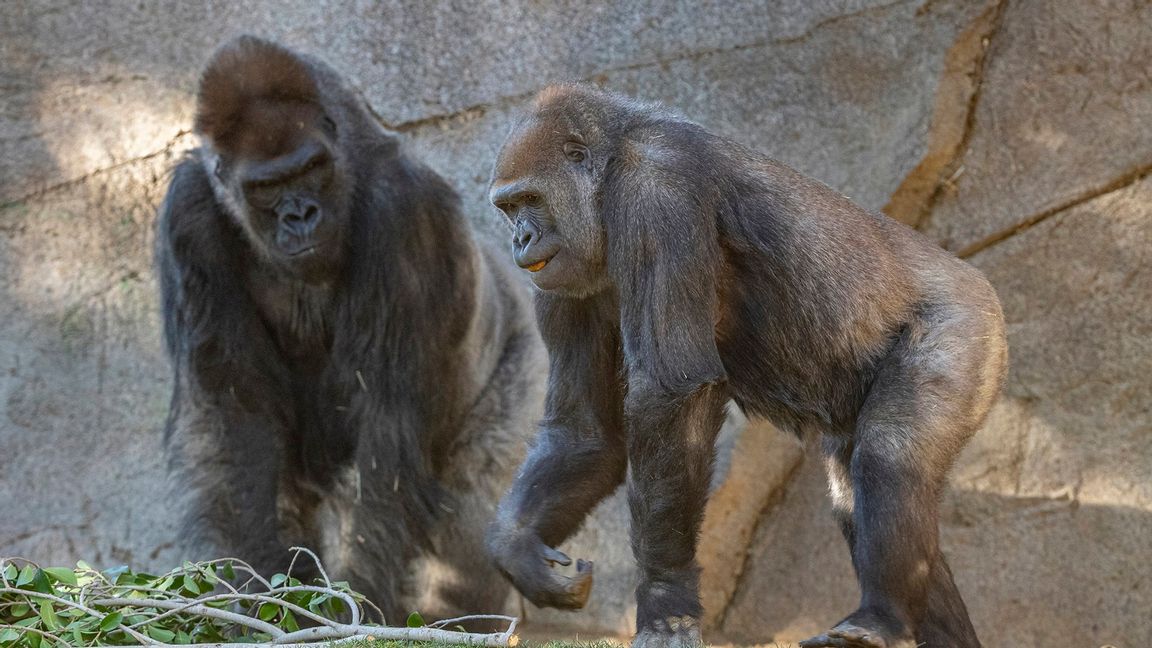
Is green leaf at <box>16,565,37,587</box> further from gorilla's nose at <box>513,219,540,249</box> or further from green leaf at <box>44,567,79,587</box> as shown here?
gorilla's nose at <box>513,219,540,249</box>

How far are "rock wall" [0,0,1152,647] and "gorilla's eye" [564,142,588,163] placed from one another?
212 cm

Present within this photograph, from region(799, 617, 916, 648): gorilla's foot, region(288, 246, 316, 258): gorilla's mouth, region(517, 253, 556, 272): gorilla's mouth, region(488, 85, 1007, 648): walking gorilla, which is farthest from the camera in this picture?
region(288, 246, 316, 258): gorilla's mouth

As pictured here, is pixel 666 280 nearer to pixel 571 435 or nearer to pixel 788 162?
pixel 571 435

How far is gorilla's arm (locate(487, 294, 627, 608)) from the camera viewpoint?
3490mm

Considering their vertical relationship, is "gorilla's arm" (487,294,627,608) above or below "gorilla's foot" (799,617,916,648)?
above

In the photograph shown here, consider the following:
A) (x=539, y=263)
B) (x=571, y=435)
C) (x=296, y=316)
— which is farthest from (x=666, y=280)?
(x=296, y=316)

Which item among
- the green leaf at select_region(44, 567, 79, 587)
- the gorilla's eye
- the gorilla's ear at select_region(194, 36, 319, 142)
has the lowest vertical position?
the green leaf at select_region(44, 567, 79, 587)

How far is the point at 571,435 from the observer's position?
11.8ft

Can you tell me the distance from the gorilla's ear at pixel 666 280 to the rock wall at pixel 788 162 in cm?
225

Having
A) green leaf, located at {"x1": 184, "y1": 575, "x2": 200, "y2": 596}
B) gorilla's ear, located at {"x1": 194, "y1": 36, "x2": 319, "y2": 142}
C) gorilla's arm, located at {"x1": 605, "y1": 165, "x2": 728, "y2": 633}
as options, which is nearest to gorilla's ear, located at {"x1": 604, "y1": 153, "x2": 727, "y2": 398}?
gorilla's arm, located at {"x1": 605, "y1": 165, "x2": 728, "y2": 633}

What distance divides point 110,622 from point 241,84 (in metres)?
2.01

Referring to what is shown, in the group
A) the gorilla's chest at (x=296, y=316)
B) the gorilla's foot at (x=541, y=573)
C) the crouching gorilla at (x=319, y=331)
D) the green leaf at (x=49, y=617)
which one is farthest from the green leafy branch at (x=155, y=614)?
the gorilla's chest at (x=296, y=316)

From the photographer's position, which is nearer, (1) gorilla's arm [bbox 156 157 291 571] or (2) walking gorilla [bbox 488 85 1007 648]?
(2) walking gorilla [bbox 488 85 1007 648]

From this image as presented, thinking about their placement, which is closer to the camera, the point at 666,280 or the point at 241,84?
the point at 666,280
